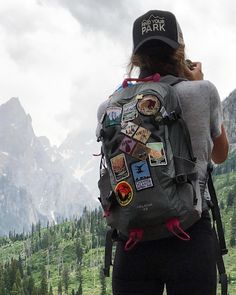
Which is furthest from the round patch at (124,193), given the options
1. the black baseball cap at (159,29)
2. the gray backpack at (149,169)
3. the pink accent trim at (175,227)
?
the black baseball cap at (159,29)

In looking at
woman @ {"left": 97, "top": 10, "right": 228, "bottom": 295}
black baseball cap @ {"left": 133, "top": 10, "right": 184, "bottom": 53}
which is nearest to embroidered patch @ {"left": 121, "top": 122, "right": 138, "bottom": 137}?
woman @ {"left": 97, "top": 10, "right": 228, "bottom": 295}

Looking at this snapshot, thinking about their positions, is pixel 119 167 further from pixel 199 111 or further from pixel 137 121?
pixel 199 111

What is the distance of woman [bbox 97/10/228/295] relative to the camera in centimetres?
461

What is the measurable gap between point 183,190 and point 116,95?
127 cm

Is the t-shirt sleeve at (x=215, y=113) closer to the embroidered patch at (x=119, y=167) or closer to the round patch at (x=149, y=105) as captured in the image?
the round patch at (x=149, y=105)

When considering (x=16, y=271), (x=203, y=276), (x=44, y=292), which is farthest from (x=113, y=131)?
(x=16, y=271)

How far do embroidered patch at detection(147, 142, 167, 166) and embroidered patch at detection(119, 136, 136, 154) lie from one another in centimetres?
18

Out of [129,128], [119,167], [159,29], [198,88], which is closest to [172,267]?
[119,167]

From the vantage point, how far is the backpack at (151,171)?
450cm

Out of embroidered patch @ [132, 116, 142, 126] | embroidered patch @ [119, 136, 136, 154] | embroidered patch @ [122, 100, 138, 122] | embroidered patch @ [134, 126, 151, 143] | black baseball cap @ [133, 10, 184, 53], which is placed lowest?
embroidered patch @ [119, 136, 136, 154]

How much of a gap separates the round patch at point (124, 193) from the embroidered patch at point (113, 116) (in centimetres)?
62

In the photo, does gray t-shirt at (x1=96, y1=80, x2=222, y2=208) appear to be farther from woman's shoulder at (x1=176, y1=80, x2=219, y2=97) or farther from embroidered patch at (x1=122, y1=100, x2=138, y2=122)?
embroidered patch at (x1=122, y1=100, x2=138, y2=122)

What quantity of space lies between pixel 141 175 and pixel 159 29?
63.8 inches

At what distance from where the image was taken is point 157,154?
15.0 ft
